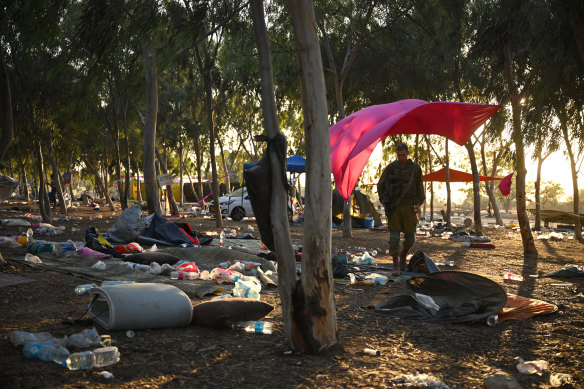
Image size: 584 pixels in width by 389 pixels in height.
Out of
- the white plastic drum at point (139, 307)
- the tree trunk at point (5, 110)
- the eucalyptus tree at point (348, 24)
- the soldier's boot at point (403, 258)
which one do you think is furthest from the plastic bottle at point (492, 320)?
the eucalyptus tree at point (348, 24)

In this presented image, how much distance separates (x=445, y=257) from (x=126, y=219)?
6.84m

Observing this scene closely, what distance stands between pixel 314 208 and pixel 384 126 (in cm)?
432

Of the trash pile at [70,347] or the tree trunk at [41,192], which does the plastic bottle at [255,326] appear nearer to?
the trash pile at [70,347]

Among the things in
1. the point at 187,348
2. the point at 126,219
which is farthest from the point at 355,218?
the point at 187,348

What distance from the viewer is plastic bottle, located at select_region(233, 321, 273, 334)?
4.43m

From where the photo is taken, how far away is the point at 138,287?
441 cm

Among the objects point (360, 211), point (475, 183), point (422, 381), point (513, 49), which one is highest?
point (513, 49)

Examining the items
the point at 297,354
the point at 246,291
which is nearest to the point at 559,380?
the point at 297,354

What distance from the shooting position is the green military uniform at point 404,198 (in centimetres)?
747

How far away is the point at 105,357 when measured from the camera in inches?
134

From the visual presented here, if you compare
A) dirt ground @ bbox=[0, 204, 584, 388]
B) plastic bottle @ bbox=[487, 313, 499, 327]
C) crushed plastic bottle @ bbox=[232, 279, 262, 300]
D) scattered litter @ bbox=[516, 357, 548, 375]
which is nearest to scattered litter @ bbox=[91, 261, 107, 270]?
dirt ground @ bbox=[0, 204, 584, 388]

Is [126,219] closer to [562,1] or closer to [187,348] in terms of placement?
[187,348]

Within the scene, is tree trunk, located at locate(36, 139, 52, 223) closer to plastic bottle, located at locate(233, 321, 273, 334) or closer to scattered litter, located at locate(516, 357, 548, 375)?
plastic bottle, located at locate(233, 321, 273, 334)

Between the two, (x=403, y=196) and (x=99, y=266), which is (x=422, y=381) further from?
(x=99, y=266)
